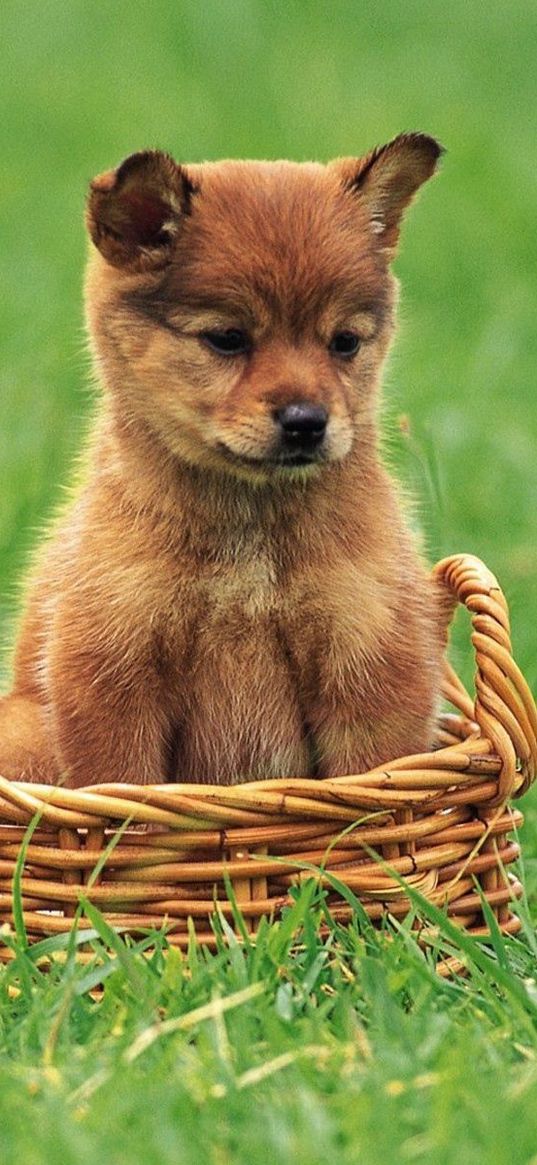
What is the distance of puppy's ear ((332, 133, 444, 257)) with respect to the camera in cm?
427

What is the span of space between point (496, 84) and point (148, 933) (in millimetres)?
9495

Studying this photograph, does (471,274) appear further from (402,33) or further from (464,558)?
(464,558)

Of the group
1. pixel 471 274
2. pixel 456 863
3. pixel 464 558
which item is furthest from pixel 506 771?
pixel 471 274

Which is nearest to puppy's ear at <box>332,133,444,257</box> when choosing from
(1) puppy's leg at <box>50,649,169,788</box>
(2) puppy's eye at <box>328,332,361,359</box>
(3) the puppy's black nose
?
(2) puppy's eye at <box>328,332,361,359</box>

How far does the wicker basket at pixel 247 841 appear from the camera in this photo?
384 centimetres

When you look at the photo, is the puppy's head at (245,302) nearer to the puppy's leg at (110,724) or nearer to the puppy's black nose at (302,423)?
the puppy's black nose at (302,423)

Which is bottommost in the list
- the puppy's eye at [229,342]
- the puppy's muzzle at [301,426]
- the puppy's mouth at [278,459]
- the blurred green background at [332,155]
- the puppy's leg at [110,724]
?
the blurred green background at [332,155]

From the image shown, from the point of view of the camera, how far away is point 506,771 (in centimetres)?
416

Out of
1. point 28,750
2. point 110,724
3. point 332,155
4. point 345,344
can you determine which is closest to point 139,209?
point 345,344

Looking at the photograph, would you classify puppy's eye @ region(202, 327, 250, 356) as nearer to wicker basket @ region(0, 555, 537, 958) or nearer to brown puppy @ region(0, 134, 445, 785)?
brown puppy @ region(0, 134, 445, 785)

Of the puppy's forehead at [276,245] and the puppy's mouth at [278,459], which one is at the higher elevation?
the puppy's forehead at [276,245]

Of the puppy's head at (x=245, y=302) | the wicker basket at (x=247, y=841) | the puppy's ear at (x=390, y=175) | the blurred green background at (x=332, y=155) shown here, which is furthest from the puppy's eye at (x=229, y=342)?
the blurred green background at (x=332, y=155)

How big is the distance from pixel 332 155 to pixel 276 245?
677 centimetres

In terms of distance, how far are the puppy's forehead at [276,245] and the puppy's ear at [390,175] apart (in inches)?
2.6
